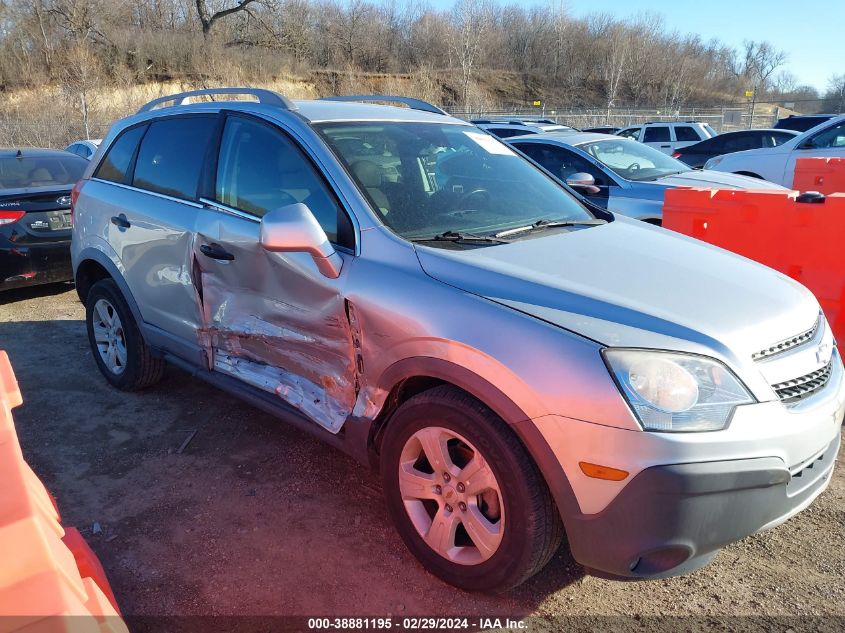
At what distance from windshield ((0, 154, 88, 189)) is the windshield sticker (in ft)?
18.1

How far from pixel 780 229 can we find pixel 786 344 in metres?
2.90

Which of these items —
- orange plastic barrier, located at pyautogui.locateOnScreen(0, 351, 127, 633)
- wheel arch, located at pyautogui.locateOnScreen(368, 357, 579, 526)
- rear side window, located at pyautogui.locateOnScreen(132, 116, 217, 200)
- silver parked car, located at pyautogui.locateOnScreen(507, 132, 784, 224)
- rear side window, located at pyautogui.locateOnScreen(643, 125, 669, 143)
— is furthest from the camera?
rear side window, located at pyautogui.locateOnScreen(643, 125, 669, 143)

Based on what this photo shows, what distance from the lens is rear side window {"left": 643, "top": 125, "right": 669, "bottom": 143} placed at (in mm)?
19000

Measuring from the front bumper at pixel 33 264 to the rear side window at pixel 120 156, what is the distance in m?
2.55

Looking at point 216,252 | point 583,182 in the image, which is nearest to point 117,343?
point 216,252

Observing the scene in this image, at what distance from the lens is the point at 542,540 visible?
2193 mm

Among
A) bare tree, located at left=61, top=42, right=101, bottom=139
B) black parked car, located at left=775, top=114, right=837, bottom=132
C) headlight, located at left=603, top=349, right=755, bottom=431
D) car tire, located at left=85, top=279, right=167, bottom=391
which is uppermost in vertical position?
bare tree, located at left=61, top=42, right=101, bottom=139

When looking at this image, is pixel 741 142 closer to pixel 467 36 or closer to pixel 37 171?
pixel 37 171

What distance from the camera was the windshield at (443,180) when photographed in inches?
115

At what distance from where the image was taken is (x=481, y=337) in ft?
7.29

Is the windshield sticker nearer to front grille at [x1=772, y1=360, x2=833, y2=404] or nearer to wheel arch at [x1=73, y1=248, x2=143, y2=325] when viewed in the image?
front grille at [x1=772, y1=360, x2=833, y2=404]

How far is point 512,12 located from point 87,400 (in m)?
83.9

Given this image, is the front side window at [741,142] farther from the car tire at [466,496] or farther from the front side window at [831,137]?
the car tire at [466,496]

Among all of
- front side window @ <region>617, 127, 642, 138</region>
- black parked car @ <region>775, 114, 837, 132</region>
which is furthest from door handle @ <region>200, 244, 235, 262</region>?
front side window @ <region>617, 127, 642, 138</region>
